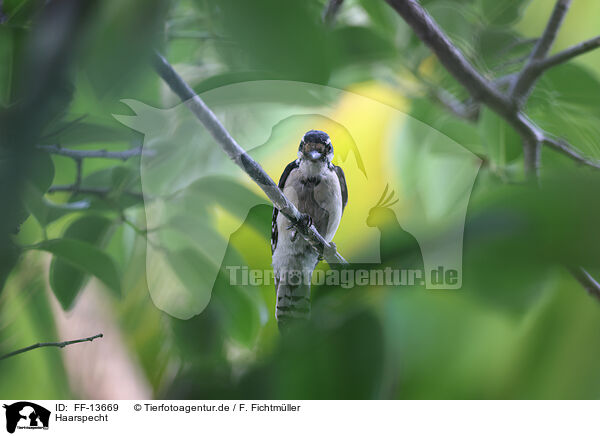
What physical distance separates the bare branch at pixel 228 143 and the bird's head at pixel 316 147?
0.05 metres

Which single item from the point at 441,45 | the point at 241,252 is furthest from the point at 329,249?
the point at 441,45

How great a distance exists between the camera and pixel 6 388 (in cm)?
16

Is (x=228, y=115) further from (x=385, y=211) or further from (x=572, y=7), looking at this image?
(x=572, y=7)

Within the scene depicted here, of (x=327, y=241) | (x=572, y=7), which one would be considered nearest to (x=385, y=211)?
(x=327, y=241)

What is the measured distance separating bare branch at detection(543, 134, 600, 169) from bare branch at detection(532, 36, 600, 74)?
42mm

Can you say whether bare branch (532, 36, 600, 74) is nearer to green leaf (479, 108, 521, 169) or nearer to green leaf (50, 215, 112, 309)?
green leaf (479, 108, 521, 169)

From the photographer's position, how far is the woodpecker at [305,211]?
248 millimetres

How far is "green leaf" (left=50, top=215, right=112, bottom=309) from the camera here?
0.68ft

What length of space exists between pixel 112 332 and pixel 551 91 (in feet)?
0.78

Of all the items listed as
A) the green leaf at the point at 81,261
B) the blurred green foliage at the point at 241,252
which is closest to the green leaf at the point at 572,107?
the blurred green foliage at the point at 241,252

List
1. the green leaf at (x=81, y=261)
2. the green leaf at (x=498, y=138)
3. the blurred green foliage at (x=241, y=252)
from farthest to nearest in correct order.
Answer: the green leaf at (x=498, y=138)
the green leaf at (x=81, y=261)
the blurred green foliage at (x=241, y=252)
